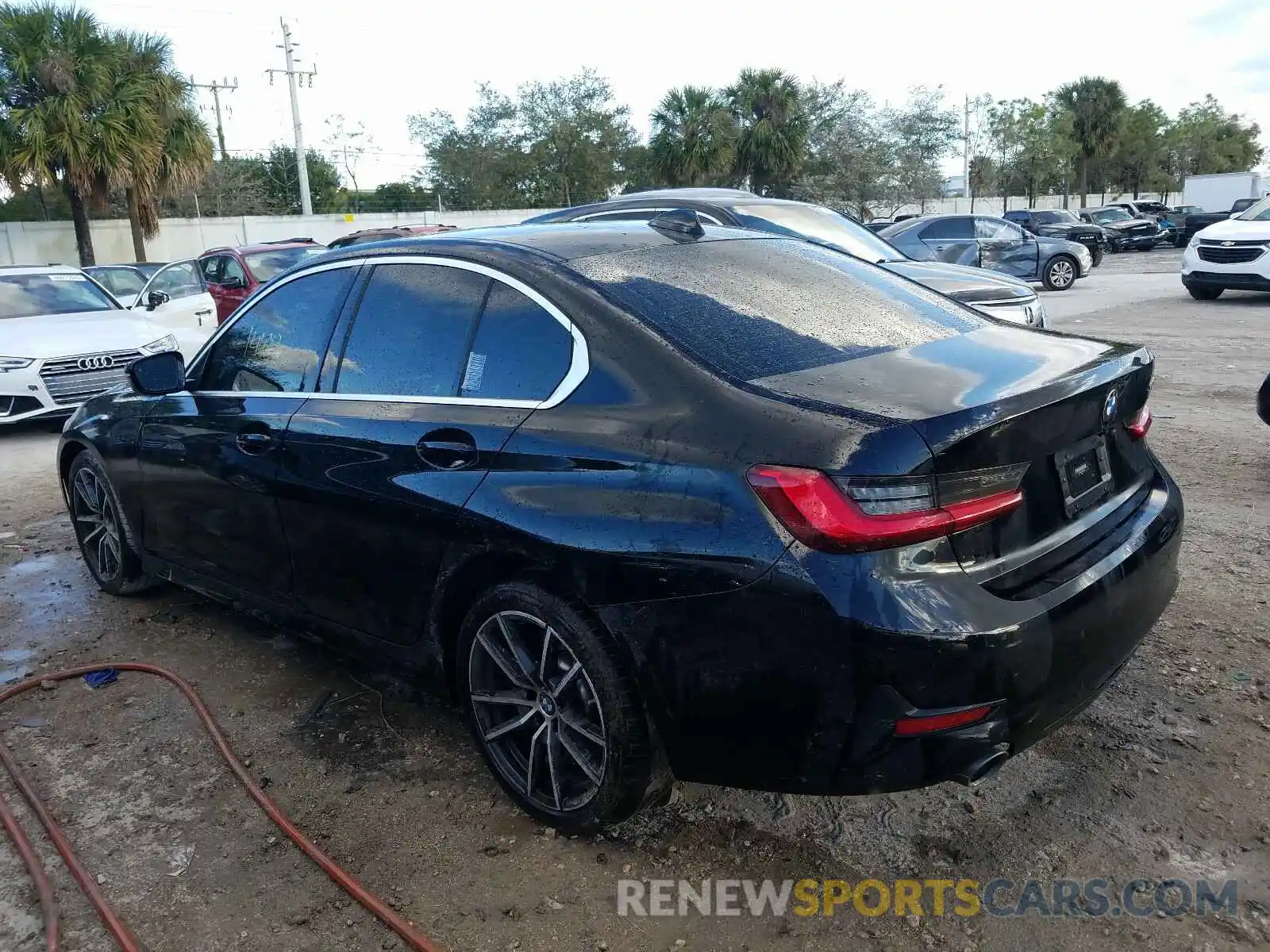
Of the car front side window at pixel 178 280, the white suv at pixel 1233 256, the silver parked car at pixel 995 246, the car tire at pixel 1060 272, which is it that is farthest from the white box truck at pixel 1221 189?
the car front side window at pixel 178 280

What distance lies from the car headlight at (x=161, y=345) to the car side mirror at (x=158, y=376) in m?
5.40

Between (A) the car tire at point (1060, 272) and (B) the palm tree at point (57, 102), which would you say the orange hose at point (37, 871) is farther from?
(B) the palm tree at point (57, 102)

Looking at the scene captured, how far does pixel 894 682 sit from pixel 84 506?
437 cm

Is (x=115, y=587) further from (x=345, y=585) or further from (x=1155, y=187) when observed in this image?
(x=1155, y=187)

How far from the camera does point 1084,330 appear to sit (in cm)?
1314

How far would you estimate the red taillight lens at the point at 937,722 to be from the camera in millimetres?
2242

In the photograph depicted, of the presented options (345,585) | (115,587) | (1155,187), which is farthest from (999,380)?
(1155,187)

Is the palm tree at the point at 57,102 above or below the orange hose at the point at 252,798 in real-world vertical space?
→ above

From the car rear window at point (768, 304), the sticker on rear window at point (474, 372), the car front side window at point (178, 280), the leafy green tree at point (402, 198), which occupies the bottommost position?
the sticker on rear window at point (474, 372)

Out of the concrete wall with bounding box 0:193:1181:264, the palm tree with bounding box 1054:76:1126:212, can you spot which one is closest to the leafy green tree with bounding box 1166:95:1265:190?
the palm tree with bounding box 1054:76:1126:212

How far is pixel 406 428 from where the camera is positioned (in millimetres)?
3066

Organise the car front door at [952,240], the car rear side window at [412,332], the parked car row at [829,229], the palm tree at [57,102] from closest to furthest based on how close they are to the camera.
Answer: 1. the car rear side window at [412,332]
2. the parked car row at [829,229]
3. the car front door at [952,240]
4. the palm tree at [57,102]

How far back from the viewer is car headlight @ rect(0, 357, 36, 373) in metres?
8.62

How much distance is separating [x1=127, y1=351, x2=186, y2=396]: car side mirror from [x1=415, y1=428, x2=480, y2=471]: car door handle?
1.74 metres
